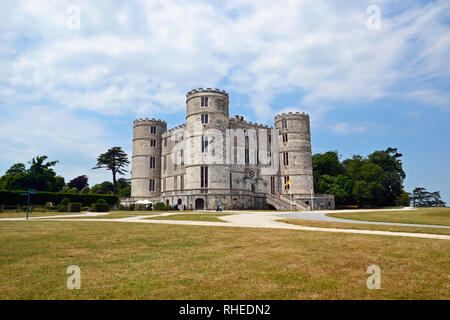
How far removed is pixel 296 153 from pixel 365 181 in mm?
15124

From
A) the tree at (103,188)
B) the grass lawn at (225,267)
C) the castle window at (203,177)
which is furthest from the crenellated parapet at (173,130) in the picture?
Result: the grass lawn at (225,267)

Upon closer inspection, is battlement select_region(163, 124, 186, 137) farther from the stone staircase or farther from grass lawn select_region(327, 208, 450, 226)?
grass lawn select_region(327, 208, 450, 226)

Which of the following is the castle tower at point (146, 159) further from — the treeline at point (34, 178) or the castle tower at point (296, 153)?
the castle tower at point (296, 153)

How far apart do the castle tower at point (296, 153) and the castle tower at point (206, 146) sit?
13.8 metres

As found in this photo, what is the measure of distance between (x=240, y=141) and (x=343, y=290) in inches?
1842

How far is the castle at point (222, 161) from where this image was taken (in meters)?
46.4

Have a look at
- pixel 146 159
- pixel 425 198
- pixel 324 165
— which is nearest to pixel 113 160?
pixel 146 159

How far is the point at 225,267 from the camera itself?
7.34m

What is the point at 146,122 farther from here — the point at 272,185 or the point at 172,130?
the point at 272,185

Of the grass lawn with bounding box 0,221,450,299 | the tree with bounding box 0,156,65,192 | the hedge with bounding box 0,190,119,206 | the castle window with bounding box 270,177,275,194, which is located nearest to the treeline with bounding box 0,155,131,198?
the tree with bounding box 0,156,65,192
